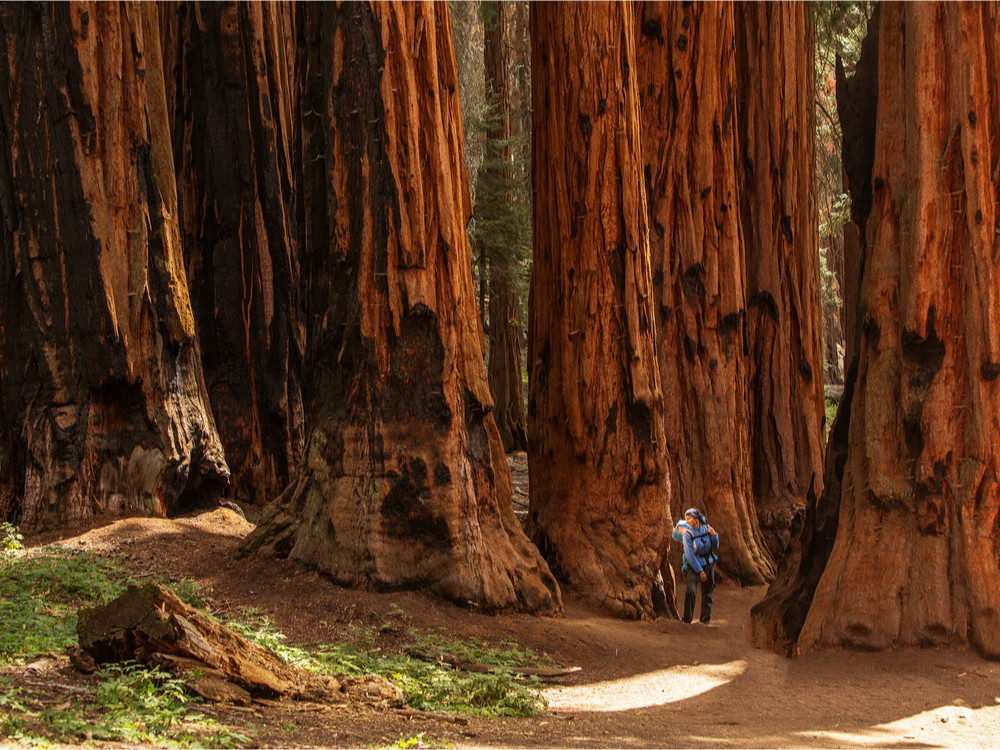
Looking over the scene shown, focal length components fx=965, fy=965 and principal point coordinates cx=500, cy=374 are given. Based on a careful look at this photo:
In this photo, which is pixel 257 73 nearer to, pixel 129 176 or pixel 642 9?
pixel 129 176

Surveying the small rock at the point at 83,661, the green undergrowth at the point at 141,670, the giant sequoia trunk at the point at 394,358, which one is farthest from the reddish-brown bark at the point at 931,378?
the small rock at the point at 83,661

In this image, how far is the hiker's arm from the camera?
28.2ft

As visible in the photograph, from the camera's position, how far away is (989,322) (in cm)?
649

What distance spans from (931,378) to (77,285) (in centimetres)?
677

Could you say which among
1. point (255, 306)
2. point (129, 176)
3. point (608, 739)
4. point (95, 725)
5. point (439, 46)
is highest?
point (439, 46)

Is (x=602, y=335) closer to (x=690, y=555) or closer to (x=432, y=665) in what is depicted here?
(x=690, y=555)

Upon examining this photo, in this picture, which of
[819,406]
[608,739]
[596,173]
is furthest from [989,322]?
[819,406]

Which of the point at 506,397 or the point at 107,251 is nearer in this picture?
the point at 107,251

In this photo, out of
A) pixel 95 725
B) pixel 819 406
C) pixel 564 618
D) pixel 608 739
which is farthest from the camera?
pixel 819 406

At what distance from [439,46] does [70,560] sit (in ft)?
15.2

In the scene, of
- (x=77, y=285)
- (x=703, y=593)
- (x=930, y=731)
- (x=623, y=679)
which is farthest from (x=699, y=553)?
(x=77, y=285)

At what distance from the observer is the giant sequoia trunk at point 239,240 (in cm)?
1073

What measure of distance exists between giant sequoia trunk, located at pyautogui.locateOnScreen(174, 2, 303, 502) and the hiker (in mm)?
4713

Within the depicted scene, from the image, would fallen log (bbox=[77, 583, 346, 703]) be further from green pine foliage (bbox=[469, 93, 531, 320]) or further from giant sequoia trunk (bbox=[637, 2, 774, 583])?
green pine foliage (bbox=[469, 93, 531, 320])
